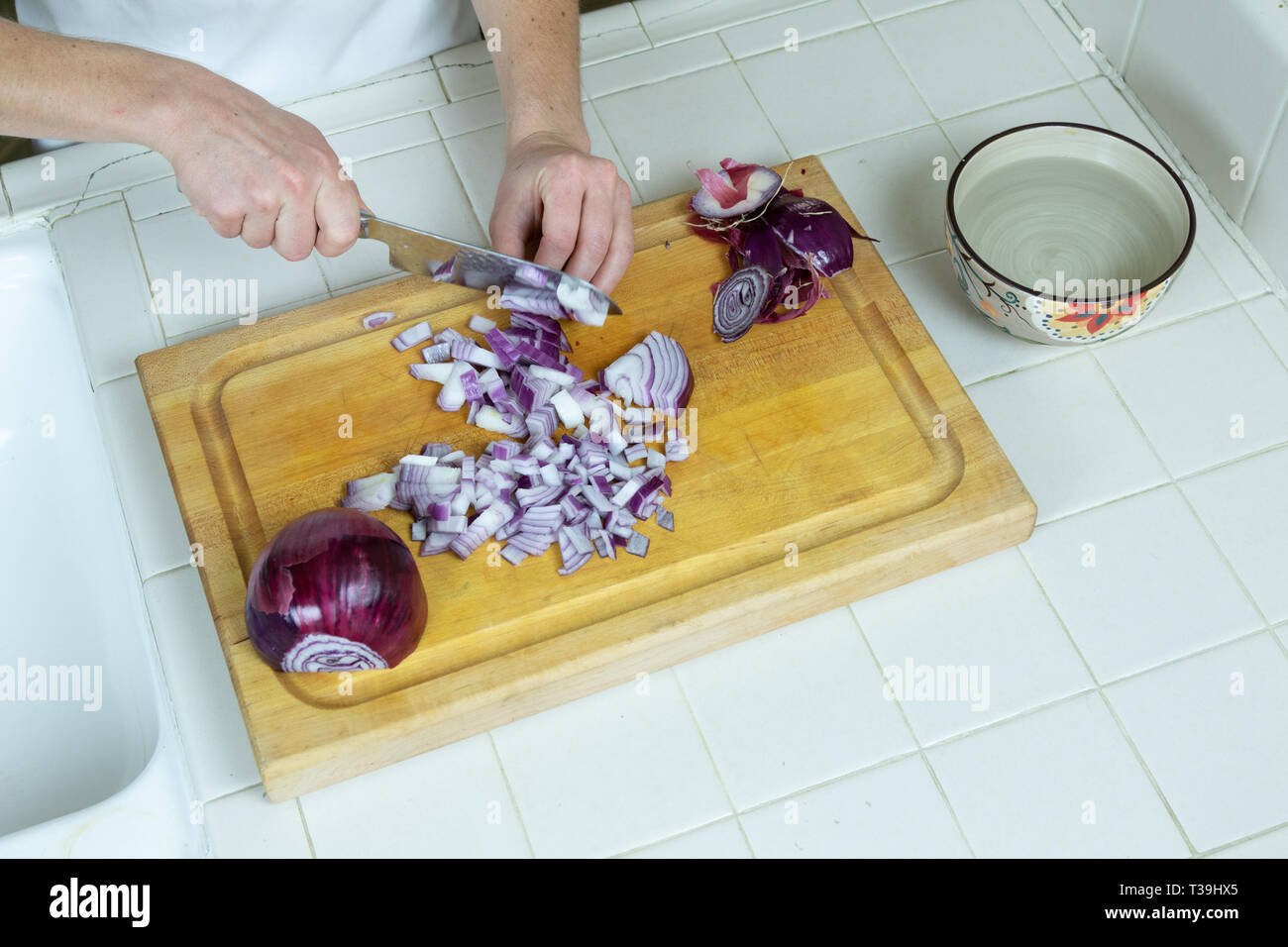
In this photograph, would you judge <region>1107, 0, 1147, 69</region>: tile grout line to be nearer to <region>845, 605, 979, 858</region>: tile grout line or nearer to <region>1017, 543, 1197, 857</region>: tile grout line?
<region>1017, 543, 1197, 857</region>: tile grout line

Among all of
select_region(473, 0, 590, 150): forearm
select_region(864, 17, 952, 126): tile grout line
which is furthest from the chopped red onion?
select_region(864, 17, 952, 126): tile grout line

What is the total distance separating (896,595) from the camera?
4.30 ft

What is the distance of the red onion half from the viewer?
3.70ft

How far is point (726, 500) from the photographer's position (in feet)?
4.23

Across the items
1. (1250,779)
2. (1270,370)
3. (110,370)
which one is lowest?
(1250,779)

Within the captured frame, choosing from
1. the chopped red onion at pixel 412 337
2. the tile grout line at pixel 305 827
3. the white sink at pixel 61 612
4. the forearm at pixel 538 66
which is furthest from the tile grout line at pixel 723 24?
the tile grout line at pixel 305 827

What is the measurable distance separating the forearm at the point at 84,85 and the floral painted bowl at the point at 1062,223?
2.75 ft

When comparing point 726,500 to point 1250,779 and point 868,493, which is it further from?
point 1250,779

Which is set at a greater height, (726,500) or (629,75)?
(629,75)

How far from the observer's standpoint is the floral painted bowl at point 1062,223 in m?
1.38

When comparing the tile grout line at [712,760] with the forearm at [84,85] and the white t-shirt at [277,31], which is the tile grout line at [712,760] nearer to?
the forearm at [84,85]

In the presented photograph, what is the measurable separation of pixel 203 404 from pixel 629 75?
2.46 ft

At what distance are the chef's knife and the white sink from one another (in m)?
0.43

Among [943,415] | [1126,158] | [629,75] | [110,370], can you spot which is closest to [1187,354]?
[1126,158]
